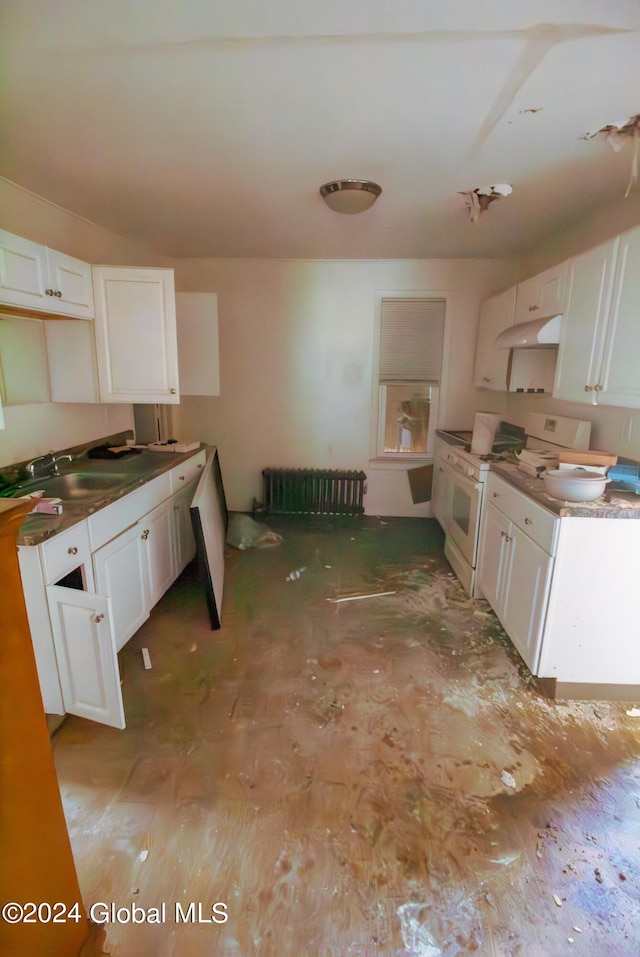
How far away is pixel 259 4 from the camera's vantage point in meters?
1.16

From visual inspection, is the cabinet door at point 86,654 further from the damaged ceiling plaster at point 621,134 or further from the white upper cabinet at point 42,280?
the damaged ceiling plaster at point 621,134

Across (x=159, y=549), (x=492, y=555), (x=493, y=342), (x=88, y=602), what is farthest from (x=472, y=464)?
(x=88, y=602)

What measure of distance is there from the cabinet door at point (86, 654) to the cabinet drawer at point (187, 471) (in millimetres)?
1276

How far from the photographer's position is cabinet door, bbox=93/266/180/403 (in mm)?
2633

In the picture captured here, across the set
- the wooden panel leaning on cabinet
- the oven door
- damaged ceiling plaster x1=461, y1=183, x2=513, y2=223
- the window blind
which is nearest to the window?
the window blind

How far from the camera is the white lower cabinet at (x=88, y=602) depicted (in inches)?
66.1

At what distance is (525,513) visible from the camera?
2217mm

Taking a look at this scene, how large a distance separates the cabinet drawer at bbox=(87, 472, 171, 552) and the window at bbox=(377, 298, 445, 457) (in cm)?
234

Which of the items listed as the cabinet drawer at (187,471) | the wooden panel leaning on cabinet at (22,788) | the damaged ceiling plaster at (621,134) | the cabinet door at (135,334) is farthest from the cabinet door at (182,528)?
the damaged ceiling plaster at (621,134)

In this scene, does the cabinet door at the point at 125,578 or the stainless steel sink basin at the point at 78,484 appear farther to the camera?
the stainless steel sink basin at the point at 78,484

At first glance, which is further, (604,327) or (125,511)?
(125,511)

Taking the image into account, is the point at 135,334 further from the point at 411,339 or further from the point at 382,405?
the point at 411,339

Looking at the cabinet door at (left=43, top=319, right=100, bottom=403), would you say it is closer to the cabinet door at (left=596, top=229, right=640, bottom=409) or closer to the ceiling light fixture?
the ceiling light fixture

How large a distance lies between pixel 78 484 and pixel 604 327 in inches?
114
